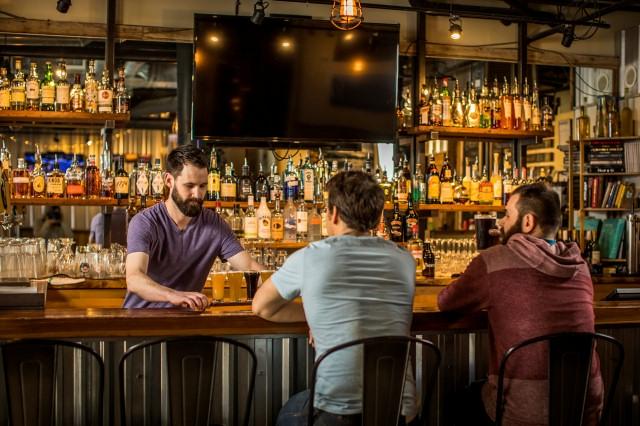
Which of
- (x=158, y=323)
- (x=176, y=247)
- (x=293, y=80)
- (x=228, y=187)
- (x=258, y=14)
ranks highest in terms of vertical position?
(x=258, y=14)

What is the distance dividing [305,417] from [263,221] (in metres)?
2.86

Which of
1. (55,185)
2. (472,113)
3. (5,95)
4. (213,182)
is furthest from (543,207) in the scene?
(5,95)

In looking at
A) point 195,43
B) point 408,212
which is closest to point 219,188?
point 195,43

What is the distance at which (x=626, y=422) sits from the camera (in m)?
3.62

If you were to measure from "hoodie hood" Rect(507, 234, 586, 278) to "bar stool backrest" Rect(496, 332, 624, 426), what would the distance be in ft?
0.77

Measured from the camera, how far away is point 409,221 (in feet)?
18.3

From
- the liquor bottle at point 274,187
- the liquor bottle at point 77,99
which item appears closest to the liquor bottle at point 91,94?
the liquor bottle at point 77,99

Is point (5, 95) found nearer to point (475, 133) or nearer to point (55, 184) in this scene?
point (55, 184)

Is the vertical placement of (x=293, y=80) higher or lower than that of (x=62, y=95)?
higher

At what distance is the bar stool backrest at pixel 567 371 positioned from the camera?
2.47 meters

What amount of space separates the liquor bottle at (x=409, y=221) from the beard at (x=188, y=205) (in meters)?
2.44

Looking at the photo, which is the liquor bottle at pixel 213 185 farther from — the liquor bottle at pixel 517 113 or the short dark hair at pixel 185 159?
the liquor bottle at pixel 517 113

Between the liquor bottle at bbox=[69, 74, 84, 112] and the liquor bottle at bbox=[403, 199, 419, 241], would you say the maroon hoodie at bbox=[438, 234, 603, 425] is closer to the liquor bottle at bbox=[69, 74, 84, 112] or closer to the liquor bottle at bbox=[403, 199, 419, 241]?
the liquor bottle at bbox=[403, 199, 419, 241]

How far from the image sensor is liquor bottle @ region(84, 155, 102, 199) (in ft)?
16.8
